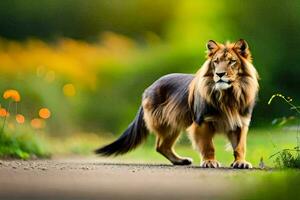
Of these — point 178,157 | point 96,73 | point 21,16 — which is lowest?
point 178,157

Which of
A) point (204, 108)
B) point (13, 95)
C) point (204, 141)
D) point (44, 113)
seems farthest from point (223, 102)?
point (13, 95)

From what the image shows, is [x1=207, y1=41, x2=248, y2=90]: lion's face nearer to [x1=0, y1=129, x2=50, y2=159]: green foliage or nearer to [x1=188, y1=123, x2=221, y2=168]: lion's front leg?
[x1=188, y1=123, x2=221, y2=168]: lion's front leg

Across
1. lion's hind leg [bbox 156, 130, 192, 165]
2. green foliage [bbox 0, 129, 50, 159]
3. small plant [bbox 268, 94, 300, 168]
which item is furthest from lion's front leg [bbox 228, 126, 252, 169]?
green foliage [bbox 0, 129, 50, 159]

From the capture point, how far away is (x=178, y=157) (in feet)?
12.4

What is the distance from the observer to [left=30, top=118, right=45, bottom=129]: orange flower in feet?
12.0

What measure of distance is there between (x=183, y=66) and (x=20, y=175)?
3.02 ft

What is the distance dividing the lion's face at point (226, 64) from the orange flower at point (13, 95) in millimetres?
846

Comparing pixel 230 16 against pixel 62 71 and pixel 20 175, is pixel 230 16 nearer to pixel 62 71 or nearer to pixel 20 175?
pixel 62 71

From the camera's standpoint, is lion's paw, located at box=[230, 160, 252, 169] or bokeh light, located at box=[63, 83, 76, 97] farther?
bokeh light, located at box=[63, 83, 76, 97]

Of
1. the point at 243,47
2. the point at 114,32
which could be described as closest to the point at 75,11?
the point at 114,32

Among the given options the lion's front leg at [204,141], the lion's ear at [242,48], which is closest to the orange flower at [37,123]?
the lion's front leg at [204,141]

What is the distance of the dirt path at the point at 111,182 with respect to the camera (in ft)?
10.3

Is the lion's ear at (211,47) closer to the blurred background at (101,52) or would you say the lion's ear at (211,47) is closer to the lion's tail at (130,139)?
the blurred background at (101,52)

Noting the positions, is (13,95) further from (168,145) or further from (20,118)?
(168,145)
